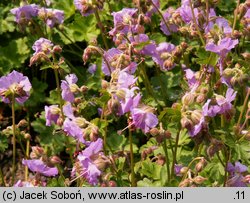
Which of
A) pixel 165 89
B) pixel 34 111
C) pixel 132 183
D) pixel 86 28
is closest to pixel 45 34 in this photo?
pixel 86 28

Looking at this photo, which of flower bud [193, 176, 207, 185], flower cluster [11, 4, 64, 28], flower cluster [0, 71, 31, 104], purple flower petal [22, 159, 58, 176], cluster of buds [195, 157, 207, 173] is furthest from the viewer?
flower cluster [11, 4, 64, 28]

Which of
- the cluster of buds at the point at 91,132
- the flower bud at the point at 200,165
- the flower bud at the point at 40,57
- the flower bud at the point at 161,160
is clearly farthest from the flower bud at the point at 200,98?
the flower bud at the point at 40,57

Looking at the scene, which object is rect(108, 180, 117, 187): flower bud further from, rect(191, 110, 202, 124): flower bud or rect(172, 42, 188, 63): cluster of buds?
rect(172, 42, 188, 63): cluster of buds

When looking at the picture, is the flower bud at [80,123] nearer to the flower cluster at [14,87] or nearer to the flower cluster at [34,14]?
the flower cluster at [14,87]

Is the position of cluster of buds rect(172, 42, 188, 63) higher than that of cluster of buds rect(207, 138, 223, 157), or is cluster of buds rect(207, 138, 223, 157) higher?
cluster of buds rect(172, 42, 188, 63)

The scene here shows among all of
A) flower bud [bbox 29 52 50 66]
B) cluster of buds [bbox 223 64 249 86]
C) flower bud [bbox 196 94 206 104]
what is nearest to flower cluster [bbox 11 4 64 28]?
flower bud [bbox 29 52 50 66]

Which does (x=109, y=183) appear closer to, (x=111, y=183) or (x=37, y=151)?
(x=111, y=183)

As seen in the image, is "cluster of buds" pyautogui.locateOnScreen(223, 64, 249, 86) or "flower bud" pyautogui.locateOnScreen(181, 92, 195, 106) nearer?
"flower bud" pyautogui.locateOnScreen(181, 92, 195, 106)

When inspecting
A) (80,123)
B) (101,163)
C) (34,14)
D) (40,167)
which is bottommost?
(40,167)

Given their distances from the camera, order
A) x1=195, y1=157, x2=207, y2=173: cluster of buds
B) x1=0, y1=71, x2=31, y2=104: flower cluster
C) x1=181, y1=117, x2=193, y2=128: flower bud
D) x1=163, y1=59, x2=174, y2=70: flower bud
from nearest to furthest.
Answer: x1=181, y1=117, x2=193, y2=128: flower bud
x1=195, y1=157, x2=207, y2=173: cluster of buds
x1=0, y1=71, x2=31, y2=104: flower cluster
x1=163, y1=59, x2=174, y2=70: flower bud

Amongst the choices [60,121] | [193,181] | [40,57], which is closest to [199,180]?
[193,181]
